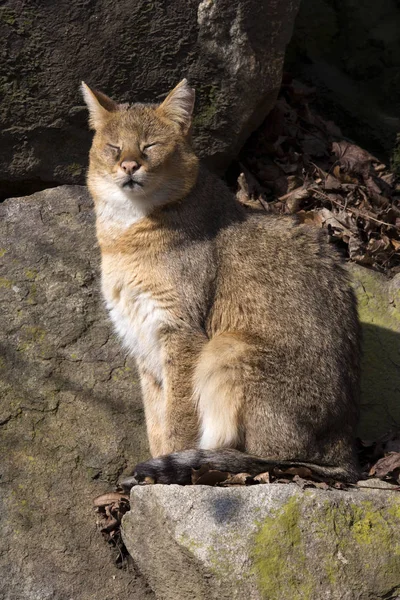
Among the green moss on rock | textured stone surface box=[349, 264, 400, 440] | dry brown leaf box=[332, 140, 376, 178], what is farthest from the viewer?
dry brown leaf box=[332, 140, 376, 178]

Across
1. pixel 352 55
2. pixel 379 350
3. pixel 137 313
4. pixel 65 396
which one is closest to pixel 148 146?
pixel 137 313

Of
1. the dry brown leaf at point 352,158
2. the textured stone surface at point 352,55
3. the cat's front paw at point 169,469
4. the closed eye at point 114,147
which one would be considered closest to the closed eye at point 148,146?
the closed eye at point 114,147

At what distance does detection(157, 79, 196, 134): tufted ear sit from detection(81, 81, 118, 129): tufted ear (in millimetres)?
398

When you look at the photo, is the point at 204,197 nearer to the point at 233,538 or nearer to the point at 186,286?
the point at 186,286

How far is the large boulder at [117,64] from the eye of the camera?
7.56 m

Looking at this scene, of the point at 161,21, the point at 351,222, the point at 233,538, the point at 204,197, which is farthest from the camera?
the point at 351,222

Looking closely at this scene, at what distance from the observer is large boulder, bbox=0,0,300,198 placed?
7.56 metres

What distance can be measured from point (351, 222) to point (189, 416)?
317 centimetres

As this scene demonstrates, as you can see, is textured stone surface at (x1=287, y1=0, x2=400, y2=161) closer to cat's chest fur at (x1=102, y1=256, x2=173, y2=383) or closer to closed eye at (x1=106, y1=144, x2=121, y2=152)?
closed eye at (x1=106, y1=144, x2=121, y2=152)

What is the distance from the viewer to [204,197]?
6.78 meters

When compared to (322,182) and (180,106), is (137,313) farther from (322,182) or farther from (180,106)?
(322,182)

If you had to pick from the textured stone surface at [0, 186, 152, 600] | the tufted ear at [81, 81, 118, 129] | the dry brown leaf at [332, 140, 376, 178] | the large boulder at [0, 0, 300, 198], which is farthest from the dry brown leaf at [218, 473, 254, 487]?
the dry brown leaf at [332, 140, 376, 178]

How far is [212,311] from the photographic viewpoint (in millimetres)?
6430

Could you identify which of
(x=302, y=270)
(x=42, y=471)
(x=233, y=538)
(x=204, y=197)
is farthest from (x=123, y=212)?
(x=233, y=538)
